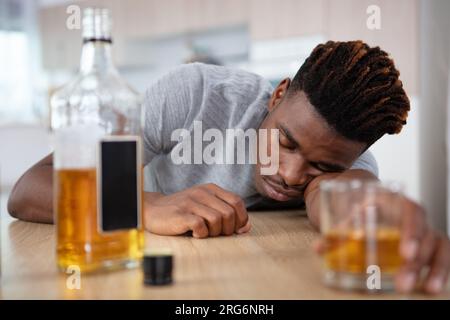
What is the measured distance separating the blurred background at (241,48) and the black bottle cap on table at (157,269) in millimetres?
2400

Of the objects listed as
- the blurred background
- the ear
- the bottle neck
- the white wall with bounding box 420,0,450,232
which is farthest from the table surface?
the white wall with bounding box 420,0,450,232

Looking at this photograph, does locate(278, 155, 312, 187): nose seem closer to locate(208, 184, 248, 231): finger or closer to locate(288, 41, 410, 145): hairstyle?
locate(288, 41, 410, 145): hairstyle

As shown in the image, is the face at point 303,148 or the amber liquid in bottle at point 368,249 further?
the face at point 303,148

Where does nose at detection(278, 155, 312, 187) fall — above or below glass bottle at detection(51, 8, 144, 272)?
below

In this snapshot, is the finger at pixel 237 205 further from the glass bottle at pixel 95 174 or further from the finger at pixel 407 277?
the finger at pixel 407 277

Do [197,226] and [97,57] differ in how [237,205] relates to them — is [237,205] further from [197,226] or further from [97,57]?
[97,57]

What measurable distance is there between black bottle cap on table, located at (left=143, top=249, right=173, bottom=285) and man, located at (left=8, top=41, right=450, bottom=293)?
1.04 feet

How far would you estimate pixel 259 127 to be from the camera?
1500mm

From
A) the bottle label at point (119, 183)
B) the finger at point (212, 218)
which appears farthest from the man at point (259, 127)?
the bottle label at point (119, 183)

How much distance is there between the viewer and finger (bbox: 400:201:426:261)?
56 cm

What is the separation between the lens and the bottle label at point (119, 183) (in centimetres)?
64
